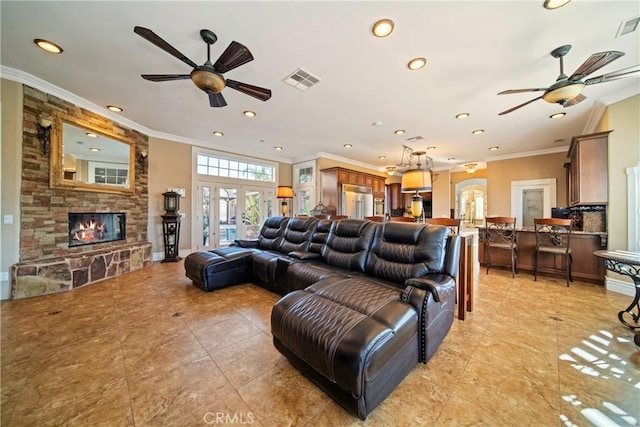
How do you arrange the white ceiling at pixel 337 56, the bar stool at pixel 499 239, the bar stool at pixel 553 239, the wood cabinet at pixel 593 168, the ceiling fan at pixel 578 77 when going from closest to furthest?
the white ceiling at pixel 337 56, the ceiling fan at pixel 578 77, the wood cabinet at pixel 593 168, the bar stool at pixel 553 239, the bar stool at pixel 499 239

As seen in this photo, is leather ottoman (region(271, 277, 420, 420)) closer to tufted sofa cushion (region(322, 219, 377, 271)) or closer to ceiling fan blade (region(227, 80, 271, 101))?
tufted sofa cushion (region(322, 219, 377, 271))

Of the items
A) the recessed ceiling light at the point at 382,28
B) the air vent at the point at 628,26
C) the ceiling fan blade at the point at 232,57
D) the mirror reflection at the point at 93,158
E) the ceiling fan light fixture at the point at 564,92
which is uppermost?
the air vent at the point at 628,26

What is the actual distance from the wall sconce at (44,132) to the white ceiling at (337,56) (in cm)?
56

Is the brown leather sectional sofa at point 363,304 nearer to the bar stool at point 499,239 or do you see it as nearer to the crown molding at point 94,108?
the bar stool at point 499,239

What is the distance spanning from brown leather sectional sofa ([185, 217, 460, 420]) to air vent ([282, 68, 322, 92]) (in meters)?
2.00

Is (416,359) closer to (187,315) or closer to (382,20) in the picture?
(187,315)

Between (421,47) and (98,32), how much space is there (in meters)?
3.30

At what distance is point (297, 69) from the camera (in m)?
2.80

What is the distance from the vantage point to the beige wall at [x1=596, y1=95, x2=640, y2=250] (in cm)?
330

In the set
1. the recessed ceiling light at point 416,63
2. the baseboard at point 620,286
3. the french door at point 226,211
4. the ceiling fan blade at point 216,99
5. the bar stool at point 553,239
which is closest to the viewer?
the recessed ceiling light at point 416,63

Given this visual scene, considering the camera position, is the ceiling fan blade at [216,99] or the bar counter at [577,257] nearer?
the ceiling fan blade at [216,99]

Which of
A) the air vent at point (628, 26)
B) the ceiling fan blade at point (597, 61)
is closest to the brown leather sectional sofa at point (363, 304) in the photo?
the ceiling fan blade at point (597, 61)

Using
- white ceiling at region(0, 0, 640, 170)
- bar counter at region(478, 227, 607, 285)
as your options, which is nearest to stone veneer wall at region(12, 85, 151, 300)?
white ceiling at region(0, 0, 640, 170)

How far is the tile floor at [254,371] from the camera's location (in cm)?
136
